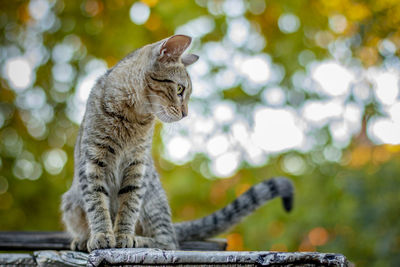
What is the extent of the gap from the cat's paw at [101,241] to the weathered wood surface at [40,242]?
0.73 metres

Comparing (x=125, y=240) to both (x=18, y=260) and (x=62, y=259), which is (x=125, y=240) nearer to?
(x=62, y=259)

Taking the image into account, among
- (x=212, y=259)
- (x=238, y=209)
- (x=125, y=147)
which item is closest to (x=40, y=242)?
(x=125, y=147)

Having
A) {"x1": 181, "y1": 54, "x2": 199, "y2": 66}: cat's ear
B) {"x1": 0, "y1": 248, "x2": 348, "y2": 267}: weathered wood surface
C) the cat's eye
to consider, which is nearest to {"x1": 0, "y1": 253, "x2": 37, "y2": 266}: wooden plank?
{"x1": 0, "y1": 248, "x2": 348, "y2": 267}: weathered wood surface

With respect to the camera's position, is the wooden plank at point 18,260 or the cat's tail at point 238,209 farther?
the cat's tail at point 238,209

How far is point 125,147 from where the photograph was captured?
2.38 meters

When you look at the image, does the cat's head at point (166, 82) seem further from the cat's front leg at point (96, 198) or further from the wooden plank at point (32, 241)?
the wooden plank at point (32, 241)

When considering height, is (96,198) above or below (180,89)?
below

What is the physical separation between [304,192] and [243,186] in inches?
24.9

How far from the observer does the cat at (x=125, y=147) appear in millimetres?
2309

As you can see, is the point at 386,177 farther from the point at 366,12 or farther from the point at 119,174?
the point at 119,174

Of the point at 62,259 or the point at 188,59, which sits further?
the point at 188,59

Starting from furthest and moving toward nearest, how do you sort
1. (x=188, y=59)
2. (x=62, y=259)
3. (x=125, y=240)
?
(x=188, y=59)
(x=125, y=240)
(x=62, y=259)

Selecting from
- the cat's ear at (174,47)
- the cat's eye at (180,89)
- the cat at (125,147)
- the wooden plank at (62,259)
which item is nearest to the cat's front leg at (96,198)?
the cat at (125,147)

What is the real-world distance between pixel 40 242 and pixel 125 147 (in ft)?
3.28
